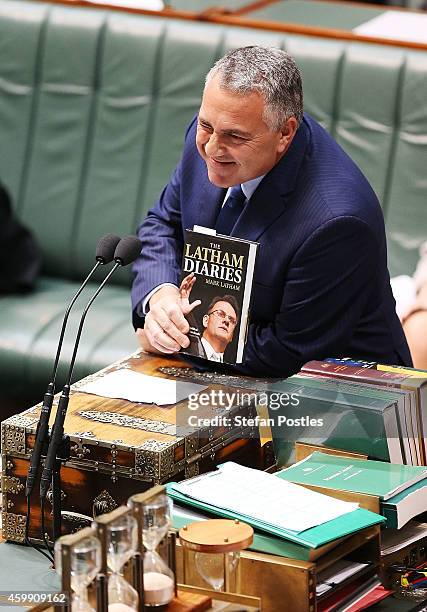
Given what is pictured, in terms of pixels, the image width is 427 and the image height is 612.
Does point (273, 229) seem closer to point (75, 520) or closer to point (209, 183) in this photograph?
point (209, 183)

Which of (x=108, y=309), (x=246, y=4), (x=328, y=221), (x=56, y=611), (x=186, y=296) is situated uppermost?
(x=246, y=4)

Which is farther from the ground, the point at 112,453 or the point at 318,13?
the point at 318,13

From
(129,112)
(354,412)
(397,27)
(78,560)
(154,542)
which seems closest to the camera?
(78,560)

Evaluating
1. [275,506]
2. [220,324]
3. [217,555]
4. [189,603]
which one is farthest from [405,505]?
[220,324]

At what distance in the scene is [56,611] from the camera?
1.79 m

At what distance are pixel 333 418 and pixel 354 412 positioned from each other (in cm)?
7

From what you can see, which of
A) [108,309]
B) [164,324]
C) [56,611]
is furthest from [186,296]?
[108,309]

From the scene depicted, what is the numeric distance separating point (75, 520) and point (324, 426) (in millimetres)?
529

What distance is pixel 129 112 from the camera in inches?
175

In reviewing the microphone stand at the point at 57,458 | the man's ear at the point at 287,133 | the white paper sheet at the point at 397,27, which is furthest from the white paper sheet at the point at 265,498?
the white paper sheet at the point at 397,27

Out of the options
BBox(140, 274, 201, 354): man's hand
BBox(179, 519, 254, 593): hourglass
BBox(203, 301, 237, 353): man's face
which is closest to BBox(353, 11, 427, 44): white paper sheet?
BBox(140, 274, 201, 354): man's hand

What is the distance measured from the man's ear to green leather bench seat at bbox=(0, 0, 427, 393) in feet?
4.35

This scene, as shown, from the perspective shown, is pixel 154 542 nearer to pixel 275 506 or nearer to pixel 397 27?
pixel 275 506

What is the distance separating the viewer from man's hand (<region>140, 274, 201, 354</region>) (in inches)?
109
